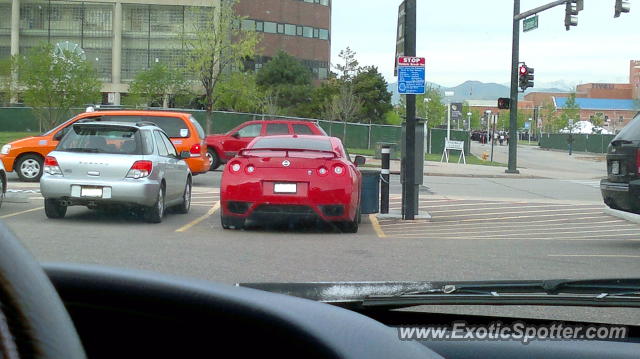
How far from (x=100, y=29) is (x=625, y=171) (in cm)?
5811

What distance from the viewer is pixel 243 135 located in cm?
2703


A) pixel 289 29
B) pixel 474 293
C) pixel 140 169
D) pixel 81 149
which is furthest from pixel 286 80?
pixel 474 293

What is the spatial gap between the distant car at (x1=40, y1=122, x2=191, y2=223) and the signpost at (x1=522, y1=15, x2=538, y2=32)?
724 inches

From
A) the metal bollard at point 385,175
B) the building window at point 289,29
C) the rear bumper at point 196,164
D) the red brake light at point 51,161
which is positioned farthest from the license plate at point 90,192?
the building window at point 289,29

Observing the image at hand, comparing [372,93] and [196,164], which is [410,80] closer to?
[196,164]

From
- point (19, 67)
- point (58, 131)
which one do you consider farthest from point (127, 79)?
point (58, 131)

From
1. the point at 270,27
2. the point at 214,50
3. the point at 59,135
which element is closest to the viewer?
the point at 59,135

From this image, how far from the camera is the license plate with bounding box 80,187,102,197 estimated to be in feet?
40.1

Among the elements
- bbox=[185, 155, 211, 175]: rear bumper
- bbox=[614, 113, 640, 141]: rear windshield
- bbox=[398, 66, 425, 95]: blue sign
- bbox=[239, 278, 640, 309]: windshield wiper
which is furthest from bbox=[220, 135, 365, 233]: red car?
bbox=[185, 155, 211, 175]: rear bumper

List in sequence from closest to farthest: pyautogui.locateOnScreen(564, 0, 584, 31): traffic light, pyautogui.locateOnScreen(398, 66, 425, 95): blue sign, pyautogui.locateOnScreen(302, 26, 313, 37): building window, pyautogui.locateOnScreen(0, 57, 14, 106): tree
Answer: pyautogui.locateOnScreen(398, 66, 425, 95): blue sign → pyautogui.locateOnScreen(564, 0, 584, 31): traffic light → pyautogui.locateOnScreen(0, 57, 14, 106): tree → pyautogui.locateOnScreen(302, 26, 313, 37): building window

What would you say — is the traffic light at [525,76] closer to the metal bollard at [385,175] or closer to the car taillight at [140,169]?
the metal bollard at [385,175]

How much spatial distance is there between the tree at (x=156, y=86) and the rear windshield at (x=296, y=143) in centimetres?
3584

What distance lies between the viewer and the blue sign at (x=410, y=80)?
14211 millimetres

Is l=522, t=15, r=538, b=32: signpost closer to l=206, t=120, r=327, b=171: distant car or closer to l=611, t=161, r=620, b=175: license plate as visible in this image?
l=206, t=120, r=327, b=171: distant car
